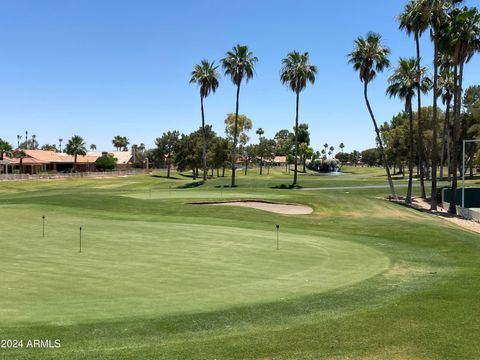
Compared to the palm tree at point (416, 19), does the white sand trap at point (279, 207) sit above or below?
below

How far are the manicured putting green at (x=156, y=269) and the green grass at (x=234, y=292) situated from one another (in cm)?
6

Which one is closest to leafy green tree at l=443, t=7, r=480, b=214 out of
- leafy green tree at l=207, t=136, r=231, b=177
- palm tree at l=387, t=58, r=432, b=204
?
palm tree at l=387, t=58, r=432, b=204

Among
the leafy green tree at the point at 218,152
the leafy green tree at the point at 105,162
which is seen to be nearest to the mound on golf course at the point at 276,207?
the leafy green tree at the point at 218,152

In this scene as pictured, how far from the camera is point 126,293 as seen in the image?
13.0 meters

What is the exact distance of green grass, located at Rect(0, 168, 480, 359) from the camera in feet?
30.4

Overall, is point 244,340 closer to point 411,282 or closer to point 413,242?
point 411,282

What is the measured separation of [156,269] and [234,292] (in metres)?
3.83

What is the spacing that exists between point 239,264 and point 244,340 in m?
7.71

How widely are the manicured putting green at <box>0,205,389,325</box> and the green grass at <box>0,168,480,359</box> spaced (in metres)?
0.06

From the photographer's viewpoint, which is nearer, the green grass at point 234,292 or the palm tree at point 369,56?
the green grass at point 234,292

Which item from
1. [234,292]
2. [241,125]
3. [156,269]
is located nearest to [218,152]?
[241,125]

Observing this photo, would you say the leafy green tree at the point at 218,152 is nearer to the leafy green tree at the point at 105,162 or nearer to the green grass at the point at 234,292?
the leafy green tree at the point at 105,162

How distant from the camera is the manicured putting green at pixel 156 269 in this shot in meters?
11.9

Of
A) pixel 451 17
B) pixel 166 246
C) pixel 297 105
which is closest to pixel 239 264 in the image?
pixel 166 246
